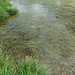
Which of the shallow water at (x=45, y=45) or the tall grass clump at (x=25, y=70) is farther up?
the tall grass clump at (x=25, y=70)

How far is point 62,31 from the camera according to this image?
19.7 feet

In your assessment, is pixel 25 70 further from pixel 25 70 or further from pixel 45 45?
pixel 45 45

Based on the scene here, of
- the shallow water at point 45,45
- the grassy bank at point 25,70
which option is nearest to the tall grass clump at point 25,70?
the grassy bank at point 25,70

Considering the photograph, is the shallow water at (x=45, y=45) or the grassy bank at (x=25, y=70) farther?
the shallow water at (x=45, y=45)

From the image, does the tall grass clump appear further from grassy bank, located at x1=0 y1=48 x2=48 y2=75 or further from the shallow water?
the shallow water

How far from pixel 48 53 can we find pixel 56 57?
434 millimetres

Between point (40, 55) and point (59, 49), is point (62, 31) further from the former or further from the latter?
point (40, 55)

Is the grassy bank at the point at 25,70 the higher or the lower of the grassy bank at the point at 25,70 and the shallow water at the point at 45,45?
the higher

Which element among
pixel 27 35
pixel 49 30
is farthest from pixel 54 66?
pixel 49 30

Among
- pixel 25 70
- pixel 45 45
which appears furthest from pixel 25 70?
pixel 45 45

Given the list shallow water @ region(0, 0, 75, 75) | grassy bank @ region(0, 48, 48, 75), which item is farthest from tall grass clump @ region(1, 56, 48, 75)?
shallow water @ region(0, 0, 75, 75)

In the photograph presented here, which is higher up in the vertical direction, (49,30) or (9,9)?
(9,9)

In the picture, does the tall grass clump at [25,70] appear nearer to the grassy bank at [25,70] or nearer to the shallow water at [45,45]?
the grassy bank at [25,70]

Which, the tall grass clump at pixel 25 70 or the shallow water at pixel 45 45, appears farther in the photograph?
the shallow water at pixel 45 45
